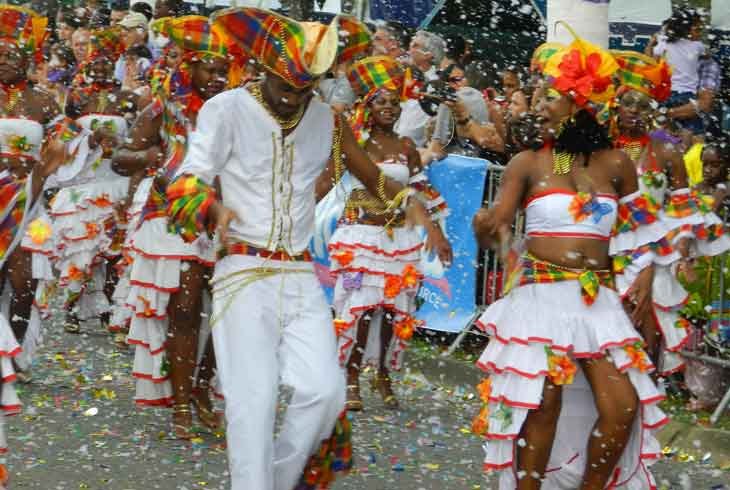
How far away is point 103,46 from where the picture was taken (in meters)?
12.0

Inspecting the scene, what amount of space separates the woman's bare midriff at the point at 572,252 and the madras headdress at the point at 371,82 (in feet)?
12.2

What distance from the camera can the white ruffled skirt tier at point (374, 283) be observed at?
9.94 meters

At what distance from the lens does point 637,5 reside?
1466cm

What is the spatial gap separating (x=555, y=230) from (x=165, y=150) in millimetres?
3136

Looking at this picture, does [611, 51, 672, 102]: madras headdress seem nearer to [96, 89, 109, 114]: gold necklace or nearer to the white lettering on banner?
the white lettering on banner

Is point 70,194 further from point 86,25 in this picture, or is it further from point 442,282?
point 86,25

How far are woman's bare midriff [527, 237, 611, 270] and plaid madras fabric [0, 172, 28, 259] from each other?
2.38m

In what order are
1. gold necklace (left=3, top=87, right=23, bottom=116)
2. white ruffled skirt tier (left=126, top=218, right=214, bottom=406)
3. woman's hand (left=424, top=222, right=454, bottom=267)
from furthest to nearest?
1. gold necklace (left=3, top=87, right=23, bottom=116)
2. white ruffled skirt tier (left=126, top=218, right=214, bottom=406)
3. woman's hand (left=424, top=222, right=454, bottom=267)

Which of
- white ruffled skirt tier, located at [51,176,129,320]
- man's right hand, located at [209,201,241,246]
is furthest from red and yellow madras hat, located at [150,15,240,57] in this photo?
white ruffled skirt tier, located at [51,176,129,320]

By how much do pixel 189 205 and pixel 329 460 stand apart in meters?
1.20

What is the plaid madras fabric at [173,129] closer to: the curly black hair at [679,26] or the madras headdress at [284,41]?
the madras headdress at [284,41]

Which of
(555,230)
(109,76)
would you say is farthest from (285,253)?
(109,76)

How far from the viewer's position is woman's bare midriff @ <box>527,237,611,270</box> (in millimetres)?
6414

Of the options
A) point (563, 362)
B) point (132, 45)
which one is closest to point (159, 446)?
point (563, 362)
